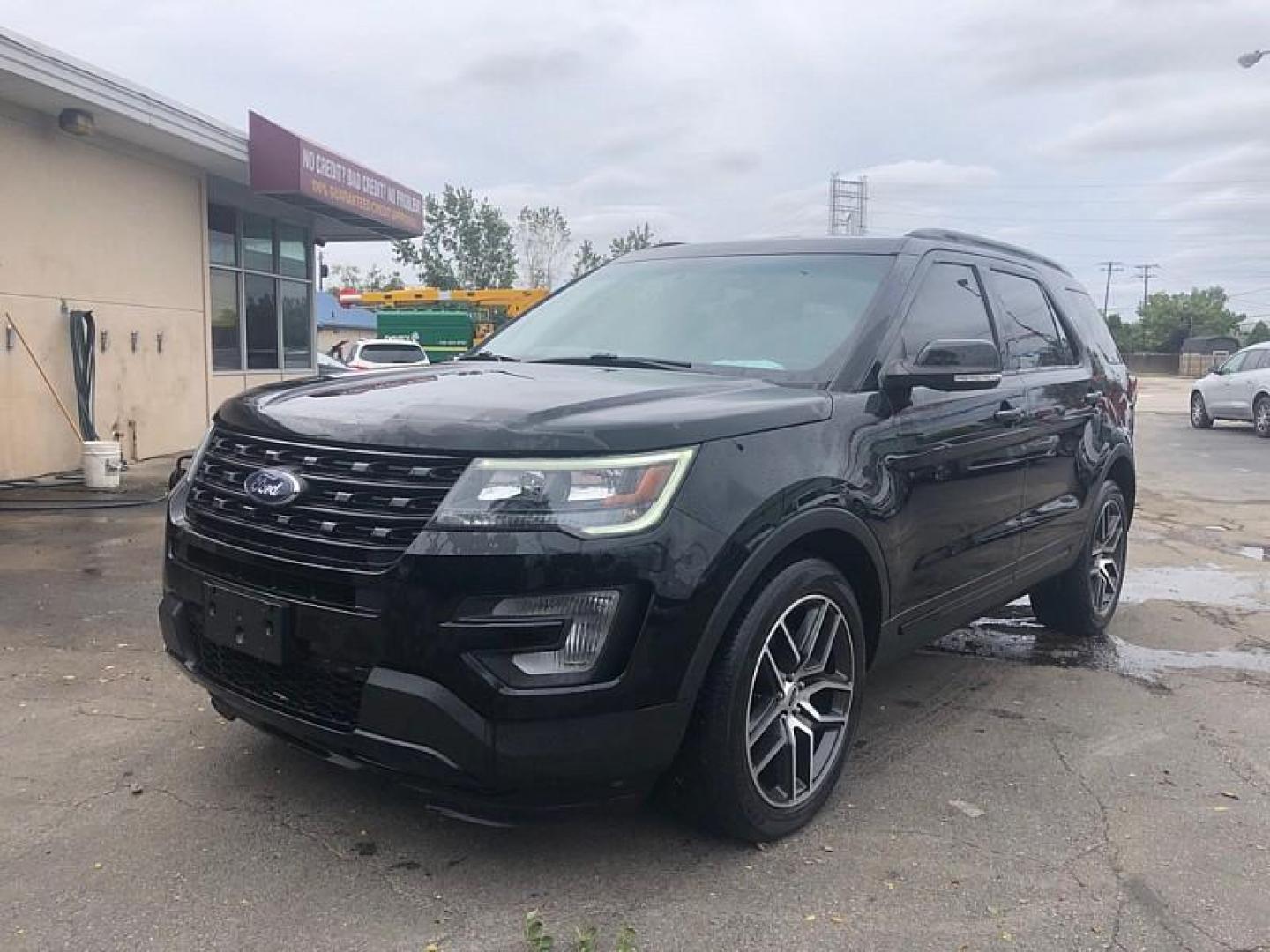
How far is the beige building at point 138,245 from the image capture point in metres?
10.1

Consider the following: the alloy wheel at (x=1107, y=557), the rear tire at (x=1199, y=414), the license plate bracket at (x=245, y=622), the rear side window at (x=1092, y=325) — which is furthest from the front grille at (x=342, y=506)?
the rear tire at (x=1199, y=414)

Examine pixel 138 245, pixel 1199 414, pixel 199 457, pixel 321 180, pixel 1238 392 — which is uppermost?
pixel 321 180

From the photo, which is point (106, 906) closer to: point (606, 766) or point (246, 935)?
point (246, 935)

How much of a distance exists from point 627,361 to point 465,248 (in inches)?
2445

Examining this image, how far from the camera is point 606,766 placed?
2697mm

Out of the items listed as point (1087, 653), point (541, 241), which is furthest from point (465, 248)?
point (1087, 653)

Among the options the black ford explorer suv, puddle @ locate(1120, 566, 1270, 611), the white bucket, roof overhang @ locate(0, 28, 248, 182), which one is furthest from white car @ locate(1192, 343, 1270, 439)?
the white bucket

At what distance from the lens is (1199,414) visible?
21016 millimetres

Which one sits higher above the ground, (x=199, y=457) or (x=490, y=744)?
(x=199, y=457)

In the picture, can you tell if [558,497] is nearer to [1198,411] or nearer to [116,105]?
[116,105]

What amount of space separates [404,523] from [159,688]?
2392 mm

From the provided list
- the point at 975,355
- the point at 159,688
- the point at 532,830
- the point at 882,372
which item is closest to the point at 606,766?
the point at 532,830

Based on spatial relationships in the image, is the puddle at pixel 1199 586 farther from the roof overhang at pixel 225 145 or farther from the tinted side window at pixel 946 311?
the roof overhang at pixel 225 145

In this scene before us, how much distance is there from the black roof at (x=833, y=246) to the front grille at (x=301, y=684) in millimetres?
2432
